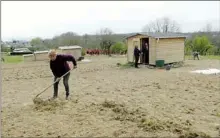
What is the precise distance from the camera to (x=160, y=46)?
1781 cm

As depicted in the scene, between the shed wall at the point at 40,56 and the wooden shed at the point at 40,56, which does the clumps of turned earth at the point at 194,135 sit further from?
the shed wall at the point at 40,56

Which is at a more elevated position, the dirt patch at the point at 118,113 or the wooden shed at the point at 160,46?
the wooden shed at the point at 160,46

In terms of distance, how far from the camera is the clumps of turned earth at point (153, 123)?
17.2ft

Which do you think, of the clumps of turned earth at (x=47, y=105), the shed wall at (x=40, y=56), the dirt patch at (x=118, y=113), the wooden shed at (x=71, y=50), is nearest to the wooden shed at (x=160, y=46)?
the wooden shed at (x=71, y=50)

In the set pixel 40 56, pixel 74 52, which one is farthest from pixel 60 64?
pixel 40 56

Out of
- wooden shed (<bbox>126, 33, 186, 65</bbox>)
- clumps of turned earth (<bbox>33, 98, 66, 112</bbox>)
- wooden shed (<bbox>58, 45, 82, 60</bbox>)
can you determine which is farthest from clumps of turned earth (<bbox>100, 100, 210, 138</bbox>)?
wooden shed (<bbox>58, 45, 82, 60</bbox>)

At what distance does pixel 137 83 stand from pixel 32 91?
3.84m

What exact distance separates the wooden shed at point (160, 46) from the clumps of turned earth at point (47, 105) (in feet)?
35.2

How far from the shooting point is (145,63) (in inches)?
733

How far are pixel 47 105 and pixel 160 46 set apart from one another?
37.8 feet

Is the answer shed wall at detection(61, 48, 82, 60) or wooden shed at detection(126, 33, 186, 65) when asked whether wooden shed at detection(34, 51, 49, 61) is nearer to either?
shed wall at detection(61, 48, 82, 60)

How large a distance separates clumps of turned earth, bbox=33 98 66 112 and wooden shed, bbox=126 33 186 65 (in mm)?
10739

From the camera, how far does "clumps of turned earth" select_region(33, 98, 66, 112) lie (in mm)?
7117

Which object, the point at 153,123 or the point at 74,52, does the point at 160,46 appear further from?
the point at 153,123
